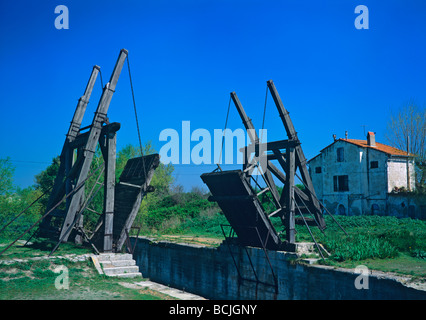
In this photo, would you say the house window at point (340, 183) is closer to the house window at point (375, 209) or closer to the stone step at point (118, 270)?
the house window at point (375, 209)

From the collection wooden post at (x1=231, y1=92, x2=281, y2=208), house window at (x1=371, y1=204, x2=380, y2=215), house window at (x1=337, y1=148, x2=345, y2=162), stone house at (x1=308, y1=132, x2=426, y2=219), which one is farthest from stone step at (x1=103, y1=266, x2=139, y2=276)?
house window at (x1=337, y1=148, x2=345, y2=162)

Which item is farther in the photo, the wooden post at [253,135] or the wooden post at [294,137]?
the wooden post at [253,135]

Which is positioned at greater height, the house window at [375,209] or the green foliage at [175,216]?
the house window at [375,209]

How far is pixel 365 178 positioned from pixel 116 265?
86.0ft

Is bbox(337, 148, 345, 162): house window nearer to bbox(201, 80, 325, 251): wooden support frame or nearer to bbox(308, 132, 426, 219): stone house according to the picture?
bbox(308, 132, 426, 219): stone house

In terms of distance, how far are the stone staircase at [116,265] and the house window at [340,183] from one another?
26.0 meters

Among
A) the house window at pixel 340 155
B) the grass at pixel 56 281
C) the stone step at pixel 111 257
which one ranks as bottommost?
the grass at pixel 56 281

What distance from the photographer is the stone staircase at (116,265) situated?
386 inches

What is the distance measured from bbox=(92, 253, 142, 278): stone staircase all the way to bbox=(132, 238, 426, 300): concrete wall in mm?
4948

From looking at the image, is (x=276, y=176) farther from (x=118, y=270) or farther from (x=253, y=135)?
(x=118, y=270)

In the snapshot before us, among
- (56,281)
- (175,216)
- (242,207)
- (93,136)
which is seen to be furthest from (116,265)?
(175,216)

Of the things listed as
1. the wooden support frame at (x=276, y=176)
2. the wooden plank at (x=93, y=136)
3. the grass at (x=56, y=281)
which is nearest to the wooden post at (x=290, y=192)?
the wooden support frame at (x=276, y=176)

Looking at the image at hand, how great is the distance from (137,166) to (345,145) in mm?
24442

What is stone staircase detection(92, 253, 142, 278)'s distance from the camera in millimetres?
9797
